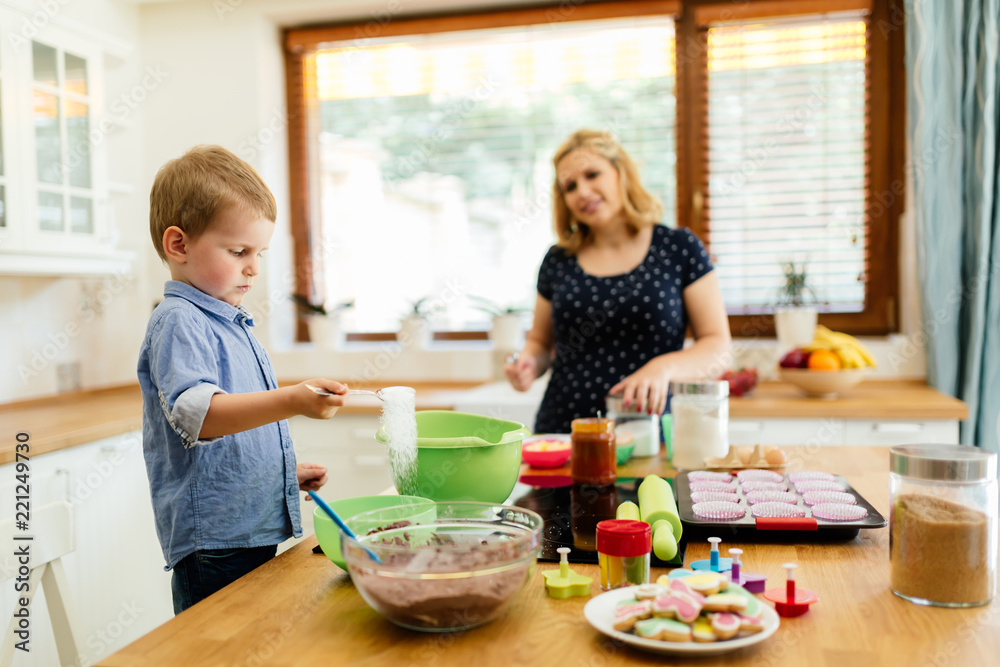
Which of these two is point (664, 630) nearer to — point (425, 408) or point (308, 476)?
point (308, 476)

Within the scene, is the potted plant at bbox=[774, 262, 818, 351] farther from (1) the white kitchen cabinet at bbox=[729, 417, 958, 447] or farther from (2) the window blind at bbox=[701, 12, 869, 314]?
(1) the white kitchen cabinet at bbox=[729, 417, 958, 447]

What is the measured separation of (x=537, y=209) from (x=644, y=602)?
2716 millimetres

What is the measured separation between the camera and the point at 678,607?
0.74m

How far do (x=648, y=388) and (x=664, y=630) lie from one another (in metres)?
1.01

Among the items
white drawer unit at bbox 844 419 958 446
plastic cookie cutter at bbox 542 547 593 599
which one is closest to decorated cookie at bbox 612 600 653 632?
plastic cookie cutter at bbox 542 547 593 599

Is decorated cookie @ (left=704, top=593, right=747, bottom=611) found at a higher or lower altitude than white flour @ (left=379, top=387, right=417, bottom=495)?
lower

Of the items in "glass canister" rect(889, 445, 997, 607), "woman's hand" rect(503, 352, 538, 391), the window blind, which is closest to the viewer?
"glass canister" rect(889, 445, 997, 607)

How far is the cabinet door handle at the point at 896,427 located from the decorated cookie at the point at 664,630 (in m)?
2.00

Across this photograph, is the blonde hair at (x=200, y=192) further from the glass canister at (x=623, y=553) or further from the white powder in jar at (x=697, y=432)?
the white powder in jar at (x=697, y=432)

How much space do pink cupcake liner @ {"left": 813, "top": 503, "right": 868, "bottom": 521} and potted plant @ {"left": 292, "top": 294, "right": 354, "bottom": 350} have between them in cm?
258

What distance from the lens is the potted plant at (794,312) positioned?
2.93m

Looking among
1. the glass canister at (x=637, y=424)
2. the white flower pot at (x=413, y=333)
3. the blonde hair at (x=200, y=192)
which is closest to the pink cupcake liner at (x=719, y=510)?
the glass canister at (x=637, y=424)

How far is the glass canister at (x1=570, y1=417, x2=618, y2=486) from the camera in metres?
1.36

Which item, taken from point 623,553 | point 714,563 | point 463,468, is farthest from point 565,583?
point 463,468
